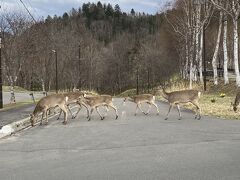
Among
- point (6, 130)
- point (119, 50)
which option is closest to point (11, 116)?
point (6, 130)

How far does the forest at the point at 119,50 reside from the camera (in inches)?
2123

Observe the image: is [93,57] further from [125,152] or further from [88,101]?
[125,152]

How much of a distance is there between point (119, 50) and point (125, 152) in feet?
445

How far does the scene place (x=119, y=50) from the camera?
147m

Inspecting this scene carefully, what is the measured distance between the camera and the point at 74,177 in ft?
30.5

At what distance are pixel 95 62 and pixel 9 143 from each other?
353ft

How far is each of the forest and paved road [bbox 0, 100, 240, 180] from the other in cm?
2167

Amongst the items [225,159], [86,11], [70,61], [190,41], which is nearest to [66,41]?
[70,61]

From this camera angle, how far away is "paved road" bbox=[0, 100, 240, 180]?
31.4ft

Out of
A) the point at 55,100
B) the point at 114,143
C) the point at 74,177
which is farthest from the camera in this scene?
the point at 55,100

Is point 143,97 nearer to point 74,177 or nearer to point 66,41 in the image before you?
point 74,177

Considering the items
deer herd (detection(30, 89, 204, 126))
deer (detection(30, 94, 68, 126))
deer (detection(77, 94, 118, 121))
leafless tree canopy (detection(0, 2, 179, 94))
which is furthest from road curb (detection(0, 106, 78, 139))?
leafless tree canopy (detection(0, 2, 179, 94))

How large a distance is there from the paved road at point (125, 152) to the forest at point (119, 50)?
21.7 meters

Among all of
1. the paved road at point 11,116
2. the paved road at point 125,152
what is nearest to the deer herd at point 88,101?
the paved road at point 11,116
